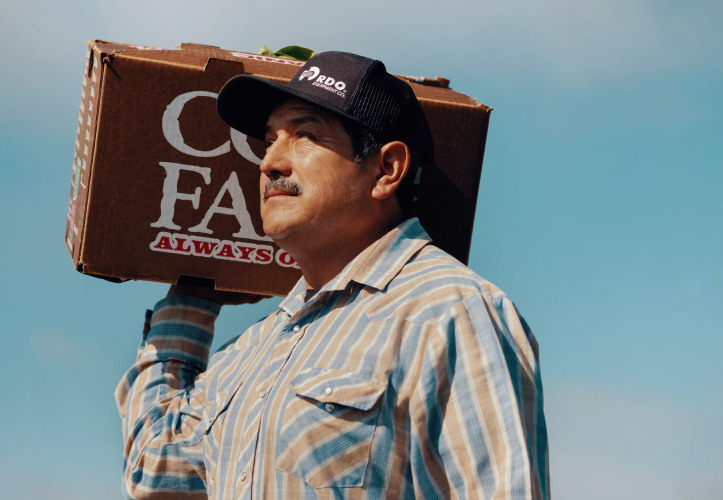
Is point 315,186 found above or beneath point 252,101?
beneath

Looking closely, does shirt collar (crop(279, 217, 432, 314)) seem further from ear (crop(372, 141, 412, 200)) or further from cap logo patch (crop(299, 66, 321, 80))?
cap logo patch (crop(299, 66, 321, 80))

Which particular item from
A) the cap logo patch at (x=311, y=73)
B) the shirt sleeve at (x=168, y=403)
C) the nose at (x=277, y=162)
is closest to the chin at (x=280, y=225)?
the nose at (x=277, y=162)

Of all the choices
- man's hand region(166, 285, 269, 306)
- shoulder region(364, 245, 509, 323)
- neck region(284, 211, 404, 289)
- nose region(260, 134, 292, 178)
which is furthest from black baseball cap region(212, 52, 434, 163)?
man's hand region(166, 285, 269, 306)

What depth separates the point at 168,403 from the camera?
2.43 metres

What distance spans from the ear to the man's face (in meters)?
0.03

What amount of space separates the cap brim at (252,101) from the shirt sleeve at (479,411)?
744 millimetres

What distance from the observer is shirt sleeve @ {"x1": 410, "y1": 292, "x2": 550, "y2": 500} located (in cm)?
150

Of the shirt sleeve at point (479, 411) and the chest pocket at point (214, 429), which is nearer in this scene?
the shirt sleeve at point (479, 411)

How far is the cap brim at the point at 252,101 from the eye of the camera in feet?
6.70

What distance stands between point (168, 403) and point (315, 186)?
0.95m

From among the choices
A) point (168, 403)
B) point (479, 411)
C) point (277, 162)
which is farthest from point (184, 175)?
point (479, 411)

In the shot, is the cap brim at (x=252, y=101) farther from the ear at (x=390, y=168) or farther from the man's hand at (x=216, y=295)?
the man's hand at (x=216, y=295)

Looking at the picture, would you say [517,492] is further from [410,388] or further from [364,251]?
[364,251]

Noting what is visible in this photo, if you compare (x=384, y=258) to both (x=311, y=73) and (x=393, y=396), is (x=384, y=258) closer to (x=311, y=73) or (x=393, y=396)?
(x=393, y=396)
